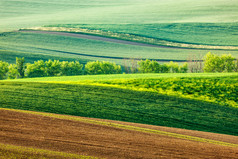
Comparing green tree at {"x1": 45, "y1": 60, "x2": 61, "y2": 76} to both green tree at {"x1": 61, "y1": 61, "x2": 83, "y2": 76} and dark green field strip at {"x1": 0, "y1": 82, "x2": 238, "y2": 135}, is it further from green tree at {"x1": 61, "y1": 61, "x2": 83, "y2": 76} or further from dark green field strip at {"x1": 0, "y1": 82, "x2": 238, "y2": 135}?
dark green field strip at {"x1": 0, "y1": 82, "x2": 238, "y2": 135}

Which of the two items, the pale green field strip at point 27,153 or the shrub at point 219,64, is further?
the shrub at point 219,64

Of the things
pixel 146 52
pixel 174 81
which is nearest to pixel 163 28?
pixel 146 52

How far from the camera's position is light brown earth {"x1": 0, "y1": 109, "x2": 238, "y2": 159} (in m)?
9.91

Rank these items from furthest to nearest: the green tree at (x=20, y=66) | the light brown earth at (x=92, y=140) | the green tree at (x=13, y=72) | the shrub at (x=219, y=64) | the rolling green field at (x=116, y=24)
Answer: the rolling green field at (x=116, y=24) < the shrub at (x=219, y=64) < the green tree at (x=20, y=66) < the green tree at (x=13, y=72) < the light brown earth at (x=92, y=140)

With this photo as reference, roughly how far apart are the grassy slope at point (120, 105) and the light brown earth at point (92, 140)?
16.4 ft

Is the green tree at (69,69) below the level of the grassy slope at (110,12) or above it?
below

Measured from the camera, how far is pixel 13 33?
65.4 metres

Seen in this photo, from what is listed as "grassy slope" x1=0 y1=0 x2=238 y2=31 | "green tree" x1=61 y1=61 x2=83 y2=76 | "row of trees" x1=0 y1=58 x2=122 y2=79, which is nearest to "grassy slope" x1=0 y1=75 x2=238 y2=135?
"row of trees" x1=0 y1=58 x2=122 y2=79

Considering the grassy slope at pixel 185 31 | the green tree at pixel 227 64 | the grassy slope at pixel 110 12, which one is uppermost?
the grassy slope at pixel 110 12

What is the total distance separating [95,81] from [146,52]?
113ft

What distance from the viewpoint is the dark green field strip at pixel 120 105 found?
17.6 metres

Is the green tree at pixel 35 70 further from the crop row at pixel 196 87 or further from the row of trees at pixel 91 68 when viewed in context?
the crop row at pixel 196 87

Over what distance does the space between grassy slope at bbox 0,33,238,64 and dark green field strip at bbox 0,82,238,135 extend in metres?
30.9

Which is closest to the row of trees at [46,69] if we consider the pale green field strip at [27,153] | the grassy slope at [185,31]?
the grassy slope at [185,31]
